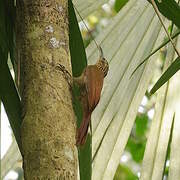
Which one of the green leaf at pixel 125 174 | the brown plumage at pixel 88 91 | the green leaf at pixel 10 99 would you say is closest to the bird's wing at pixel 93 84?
the brown plumage at pixel 88 91

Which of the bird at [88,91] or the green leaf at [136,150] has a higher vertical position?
the bird at [88,91]

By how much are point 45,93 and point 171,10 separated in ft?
1.27

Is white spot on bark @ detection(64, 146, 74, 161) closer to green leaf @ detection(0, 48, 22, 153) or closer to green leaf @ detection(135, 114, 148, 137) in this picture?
green leaf @ detection(0, 48, 22, 153)

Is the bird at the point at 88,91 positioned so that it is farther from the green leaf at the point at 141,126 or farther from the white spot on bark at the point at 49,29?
the green leaf at the point at 141,126

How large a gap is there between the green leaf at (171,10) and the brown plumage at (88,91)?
0.22 meters

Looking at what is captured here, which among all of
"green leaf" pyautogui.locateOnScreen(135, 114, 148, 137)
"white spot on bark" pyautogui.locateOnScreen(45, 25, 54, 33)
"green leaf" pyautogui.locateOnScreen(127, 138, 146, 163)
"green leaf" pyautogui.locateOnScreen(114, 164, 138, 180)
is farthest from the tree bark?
"green leaf" pyautogui.locateOnScreen(135, 114, 148, 137)

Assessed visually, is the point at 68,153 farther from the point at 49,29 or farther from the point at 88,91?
the point at 88,91

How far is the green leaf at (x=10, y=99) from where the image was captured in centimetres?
106

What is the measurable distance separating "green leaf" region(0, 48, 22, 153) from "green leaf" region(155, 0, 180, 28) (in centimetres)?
36

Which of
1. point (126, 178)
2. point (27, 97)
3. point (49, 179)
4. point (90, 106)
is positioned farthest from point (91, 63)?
point (126, 178)

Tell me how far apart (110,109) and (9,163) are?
278 millimetres

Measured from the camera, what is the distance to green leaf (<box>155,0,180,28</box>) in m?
1.13

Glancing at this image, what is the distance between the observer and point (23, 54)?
3.25ft

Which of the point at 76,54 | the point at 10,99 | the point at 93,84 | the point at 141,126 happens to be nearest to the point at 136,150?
the point at 141,126
